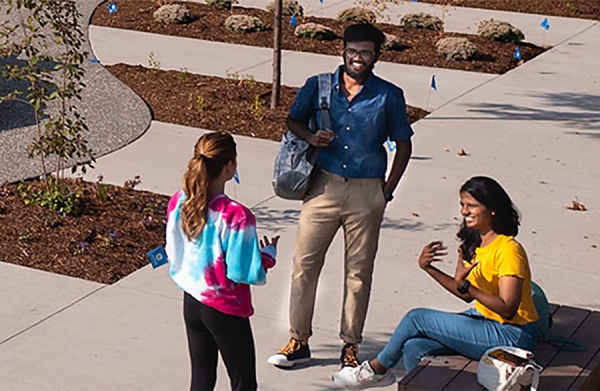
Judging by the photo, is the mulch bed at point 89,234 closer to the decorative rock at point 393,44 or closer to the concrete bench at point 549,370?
the concrete bench at point 549,370

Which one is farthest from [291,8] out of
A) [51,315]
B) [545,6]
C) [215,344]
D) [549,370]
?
[215,344]

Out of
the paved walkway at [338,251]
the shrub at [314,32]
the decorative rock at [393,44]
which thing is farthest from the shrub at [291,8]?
the paved walkway at [338,251]

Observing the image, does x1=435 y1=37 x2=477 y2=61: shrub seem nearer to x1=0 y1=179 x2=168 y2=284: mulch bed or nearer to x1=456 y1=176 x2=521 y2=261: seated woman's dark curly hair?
x1=0 y1=179 x2=168 y2=284: mulch bed

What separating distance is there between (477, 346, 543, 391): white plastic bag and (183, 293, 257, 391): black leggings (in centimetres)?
110

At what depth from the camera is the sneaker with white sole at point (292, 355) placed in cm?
632

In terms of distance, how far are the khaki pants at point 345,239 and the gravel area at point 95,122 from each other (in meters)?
4.12

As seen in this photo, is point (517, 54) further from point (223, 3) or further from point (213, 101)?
point (223, 3)

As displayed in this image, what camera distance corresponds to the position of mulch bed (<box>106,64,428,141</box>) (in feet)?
37.0

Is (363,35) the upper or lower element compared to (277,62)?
upper

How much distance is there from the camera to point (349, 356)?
20.5 feet

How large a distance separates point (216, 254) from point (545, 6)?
14872mm

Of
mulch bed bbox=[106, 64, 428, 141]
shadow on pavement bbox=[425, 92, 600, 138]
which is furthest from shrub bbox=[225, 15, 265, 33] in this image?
shadow on pavement bbox=[425, 92, 600, 138]

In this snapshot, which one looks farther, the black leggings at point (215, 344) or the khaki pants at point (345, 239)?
the khaki pants at point (345, 239)

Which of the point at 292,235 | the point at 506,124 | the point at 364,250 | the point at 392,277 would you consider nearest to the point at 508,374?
the point at 364,250
